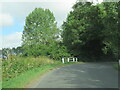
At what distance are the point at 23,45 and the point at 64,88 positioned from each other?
53.4 meters

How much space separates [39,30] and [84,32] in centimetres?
2090

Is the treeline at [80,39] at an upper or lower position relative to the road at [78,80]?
upper

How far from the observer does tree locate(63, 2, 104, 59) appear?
43.1 metres

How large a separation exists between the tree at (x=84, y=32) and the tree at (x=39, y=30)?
11912 mm

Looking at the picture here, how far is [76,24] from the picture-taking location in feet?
148

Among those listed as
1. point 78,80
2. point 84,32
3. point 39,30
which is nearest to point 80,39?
point 84,32

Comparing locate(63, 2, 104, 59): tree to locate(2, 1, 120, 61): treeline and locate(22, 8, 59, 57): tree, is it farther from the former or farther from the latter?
locate(22, 8, 59, 57): tree

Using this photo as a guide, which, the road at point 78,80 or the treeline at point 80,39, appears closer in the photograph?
the road at point 78,80

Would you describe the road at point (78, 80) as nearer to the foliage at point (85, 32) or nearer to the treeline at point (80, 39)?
the treeline at point (80, 39)

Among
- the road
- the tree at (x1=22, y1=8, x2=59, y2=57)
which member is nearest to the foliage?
the tree at (x1=22, y1=8, x2=59, y2=57)

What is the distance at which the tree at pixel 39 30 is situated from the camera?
199 feet

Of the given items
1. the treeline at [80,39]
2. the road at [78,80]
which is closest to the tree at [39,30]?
the treeline at [80,39]

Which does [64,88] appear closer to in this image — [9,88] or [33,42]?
[9,88]

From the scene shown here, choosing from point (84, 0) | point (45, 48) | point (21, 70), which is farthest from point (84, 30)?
point (21, 70)
